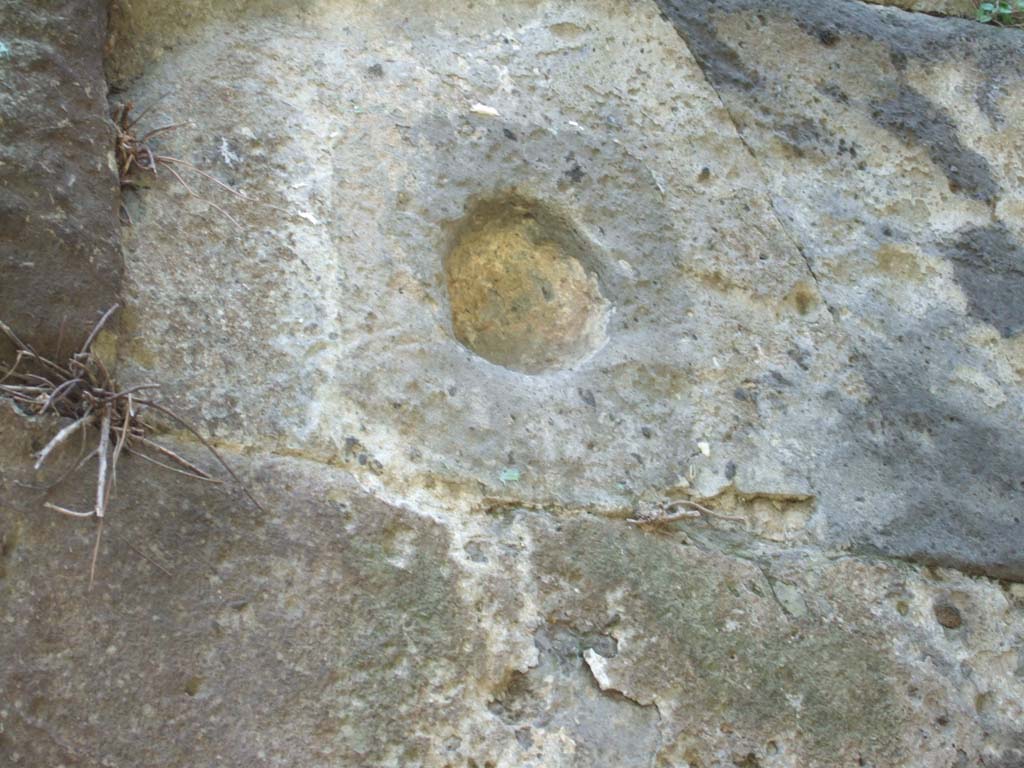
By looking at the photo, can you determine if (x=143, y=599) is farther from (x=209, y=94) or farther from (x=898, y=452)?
(x=898, y=452)

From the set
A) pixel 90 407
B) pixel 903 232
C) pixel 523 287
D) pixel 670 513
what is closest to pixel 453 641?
pixel 670 513

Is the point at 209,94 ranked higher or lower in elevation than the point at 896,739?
higher

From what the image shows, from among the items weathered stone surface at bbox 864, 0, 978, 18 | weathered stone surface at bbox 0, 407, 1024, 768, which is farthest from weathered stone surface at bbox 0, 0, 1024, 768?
weathered stone surface at bbox 864, 0, 978, 18

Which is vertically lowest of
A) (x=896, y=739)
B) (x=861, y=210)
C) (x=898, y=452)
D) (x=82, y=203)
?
(x=896, y=739)

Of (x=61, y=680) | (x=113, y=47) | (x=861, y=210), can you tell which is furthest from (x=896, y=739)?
(x=113, y=47)

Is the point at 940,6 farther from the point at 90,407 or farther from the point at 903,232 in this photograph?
the point at 90,407

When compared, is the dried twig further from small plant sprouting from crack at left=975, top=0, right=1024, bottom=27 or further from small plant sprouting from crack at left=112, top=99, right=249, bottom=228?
small plant sprouting from crack at left=975, top=0, right=1024, bottom=27
